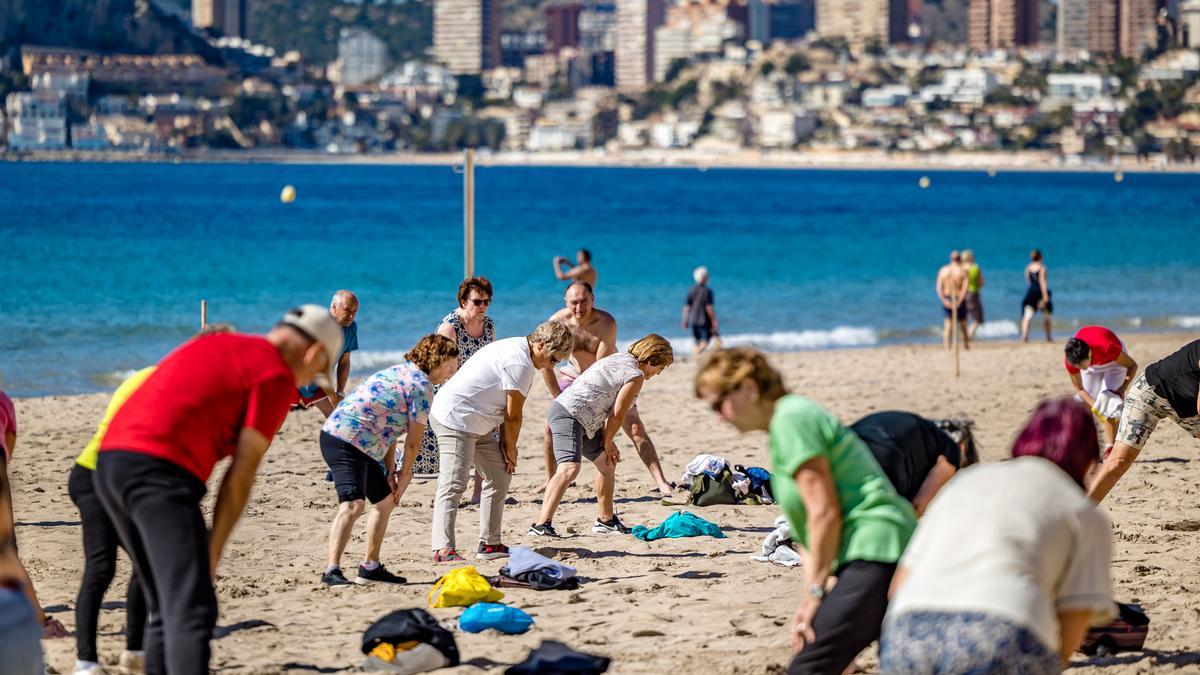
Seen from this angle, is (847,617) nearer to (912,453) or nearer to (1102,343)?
(912,453)

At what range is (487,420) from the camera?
7.46 metres

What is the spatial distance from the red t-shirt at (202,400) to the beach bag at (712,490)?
5.42 m

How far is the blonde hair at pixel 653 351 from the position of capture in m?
7.86

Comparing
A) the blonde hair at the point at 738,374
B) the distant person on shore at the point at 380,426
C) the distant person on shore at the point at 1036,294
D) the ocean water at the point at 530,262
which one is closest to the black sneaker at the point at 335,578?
the distant person on shore at the point at 380,426

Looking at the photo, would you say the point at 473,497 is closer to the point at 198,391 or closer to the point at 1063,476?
the point at 198,391

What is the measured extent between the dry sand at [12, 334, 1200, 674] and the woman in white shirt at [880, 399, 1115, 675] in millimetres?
2593

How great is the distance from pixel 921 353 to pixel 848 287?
47.3 feet

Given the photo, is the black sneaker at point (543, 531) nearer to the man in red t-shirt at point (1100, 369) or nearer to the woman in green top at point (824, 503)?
the man in red t-shirt at point (1100, 369)

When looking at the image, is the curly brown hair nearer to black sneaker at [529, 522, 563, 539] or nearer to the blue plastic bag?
black sneaker at [529, 522, 563, 539]

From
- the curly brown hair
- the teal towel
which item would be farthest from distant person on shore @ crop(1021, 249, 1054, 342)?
the curly brown hair

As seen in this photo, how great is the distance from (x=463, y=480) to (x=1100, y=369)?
12.9 ft

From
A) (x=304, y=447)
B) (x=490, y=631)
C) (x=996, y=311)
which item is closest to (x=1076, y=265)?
(x=996, y=311)

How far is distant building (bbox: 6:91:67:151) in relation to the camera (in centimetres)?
17450

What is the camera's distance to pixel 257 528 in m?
8.67
